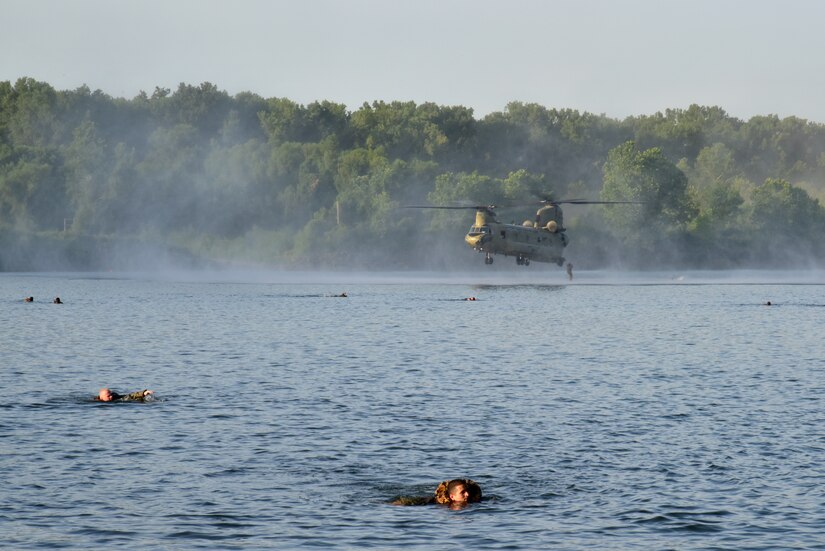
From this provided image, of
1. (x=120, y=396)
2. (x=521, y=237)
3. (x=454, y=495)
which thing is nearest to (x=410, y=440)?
(x=454, y=495)

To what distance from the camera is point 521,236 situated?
482 feet

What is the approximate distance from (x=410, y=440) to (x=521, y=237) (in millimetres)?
102939

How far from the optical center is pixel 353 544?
1216 inches

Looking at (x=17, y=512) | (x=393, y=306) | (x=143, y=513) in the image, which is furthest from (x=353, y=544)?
(x=393, y=306)

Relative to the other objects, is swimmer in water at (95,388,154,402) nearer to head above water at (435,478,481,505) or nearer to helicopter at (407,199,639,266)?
head above water at (435,478,481,505)

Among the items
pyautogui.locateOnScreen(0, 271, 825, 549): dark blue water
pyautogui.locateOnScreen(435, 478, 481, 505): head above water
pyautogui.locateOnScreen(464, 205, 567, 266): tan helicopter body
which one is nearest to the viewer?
pyautogui.locateOnScreen(0, 271, 825, 549): dark blue water

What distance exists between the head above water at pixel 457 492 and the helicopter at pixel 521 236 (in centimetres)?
10284

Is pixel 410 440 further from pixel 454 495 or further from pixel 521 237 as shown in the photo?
pixel 521 237

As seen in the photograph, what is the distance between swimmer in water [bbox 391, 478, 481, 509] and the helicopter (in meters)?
103

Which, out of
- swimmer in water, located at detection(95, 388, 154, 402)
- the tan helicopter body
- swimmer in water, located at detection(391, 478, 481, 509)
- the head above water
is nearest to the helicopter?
the tan helicopter body

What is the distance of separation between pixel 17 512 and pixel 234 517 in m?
5.63

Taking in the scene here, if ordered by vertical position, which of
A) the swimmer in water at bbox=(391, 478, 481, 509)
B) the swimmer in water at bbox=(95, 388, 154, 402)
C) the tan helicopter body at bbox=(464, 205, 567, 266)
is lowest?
the swimmer in water at bbox=(391, 478, 481, 509)

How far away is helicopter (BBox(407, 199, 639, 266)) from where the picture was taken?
14288 cm

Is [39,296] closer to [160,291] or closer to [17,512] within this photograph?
[160,291]
